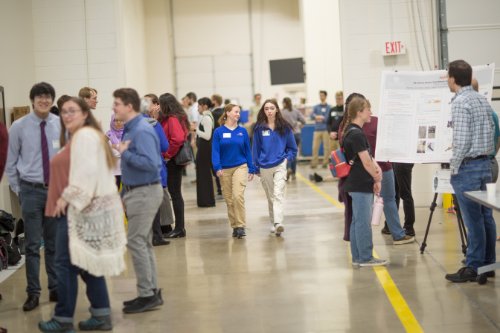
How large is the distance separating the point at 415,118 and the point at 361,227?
1.70 meters

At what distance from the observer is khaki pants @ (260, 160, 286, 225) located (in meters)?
9.66

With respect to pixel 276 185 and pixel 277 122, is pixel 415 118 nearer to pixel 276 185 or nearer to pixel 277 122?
pixel 277 122

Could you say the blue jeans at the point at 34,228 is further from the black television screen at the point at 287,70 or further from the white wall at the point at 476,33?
the black television screen at the point at 287,70

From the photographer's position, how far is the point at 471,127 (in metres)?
6.48

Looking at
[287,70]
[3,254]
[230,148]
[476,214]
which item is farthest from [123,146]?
[287,70]

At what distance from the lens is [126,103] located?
6.04 m

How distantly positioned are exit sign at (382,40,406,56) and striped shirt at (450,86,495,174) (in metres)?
5.49


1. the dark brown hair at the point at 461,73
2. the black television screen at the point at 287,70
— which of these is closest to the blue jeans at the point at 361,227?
the dark brown hair at the point at 461,73

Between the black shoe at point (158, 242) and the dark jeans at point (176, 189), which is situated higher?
the dark jeans at point (176, 189)

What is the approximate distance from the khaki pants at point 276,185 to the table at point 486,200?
136 inches

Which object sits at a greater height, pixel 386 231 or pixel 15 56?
pixel 15 56

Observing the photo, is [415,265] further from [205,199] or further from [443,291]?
[205,199]

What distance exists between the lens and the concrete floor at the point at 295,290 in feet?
18.9

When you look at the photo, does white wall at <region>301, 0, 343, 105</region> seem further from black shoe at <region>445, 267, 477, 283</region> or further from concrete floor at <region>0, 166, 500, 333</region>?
black shoe at <region>445, 267, 477, 283</region>
